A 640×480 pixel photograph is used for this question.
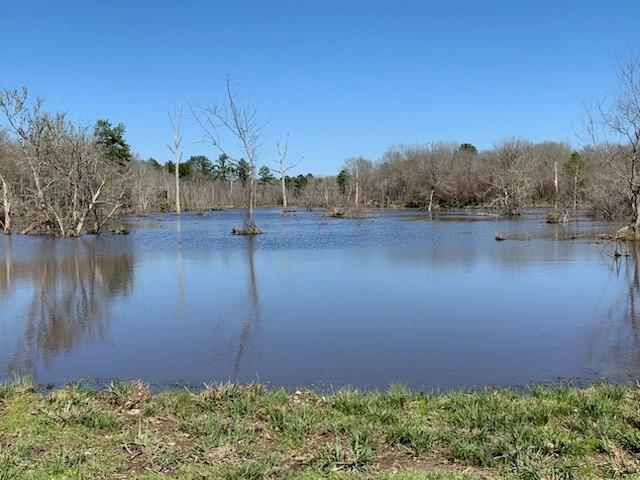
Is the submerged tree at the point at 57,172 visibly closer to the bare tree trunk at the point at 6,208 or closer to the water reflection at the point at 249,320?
the bare tree trunk at the point at 6,208

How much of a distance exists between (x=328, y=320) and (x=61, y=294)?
5947mm

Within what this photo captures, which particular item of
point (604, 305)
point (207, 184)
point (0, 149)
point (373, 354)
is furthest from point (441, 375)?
point (207, 184)

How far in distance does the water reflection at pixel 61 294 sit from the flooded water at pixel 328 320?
0.04 meters

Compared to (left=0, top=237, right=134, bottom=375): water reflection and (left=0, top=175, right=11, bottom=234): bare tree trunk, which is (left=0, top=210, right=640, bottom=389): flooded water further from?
(left=0, top=175, right=11, bottom=234): bare tree trunk

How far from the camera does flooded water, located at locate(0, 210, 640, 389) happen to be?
641 cm

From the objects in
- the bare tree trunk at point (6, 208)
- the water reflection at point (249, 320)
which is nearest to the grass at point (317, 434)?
the water reflection at point (249, 320)

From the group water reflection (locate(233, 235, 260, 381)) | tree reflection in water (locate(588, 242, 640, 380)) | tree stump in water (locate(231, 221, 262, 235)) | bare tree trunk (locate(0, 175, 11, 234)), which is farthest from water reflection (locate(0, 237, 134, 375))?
bare tree trunk (locate(0, 175, 11, 234))

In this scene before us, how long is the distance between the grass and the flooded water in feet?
3.45

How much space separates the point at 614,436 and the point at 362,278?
937 cm

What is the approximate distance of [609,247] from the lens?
1925 centimetres

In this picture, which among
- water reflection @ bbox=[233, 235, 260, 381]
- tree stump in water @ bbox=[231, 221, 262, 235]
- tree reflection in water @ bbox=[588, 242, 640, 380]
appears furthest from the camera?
tree stump in water @ bbox=[231, 221, 262, 235]

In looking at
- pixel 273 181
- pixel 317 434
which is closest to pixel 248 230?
pixel 317 434

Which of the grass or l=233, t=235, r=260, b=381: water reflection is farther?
l=233, t=235, r=260, b=381: water reflection

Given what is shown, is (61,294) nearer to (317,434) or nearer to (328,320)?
(328,320)
